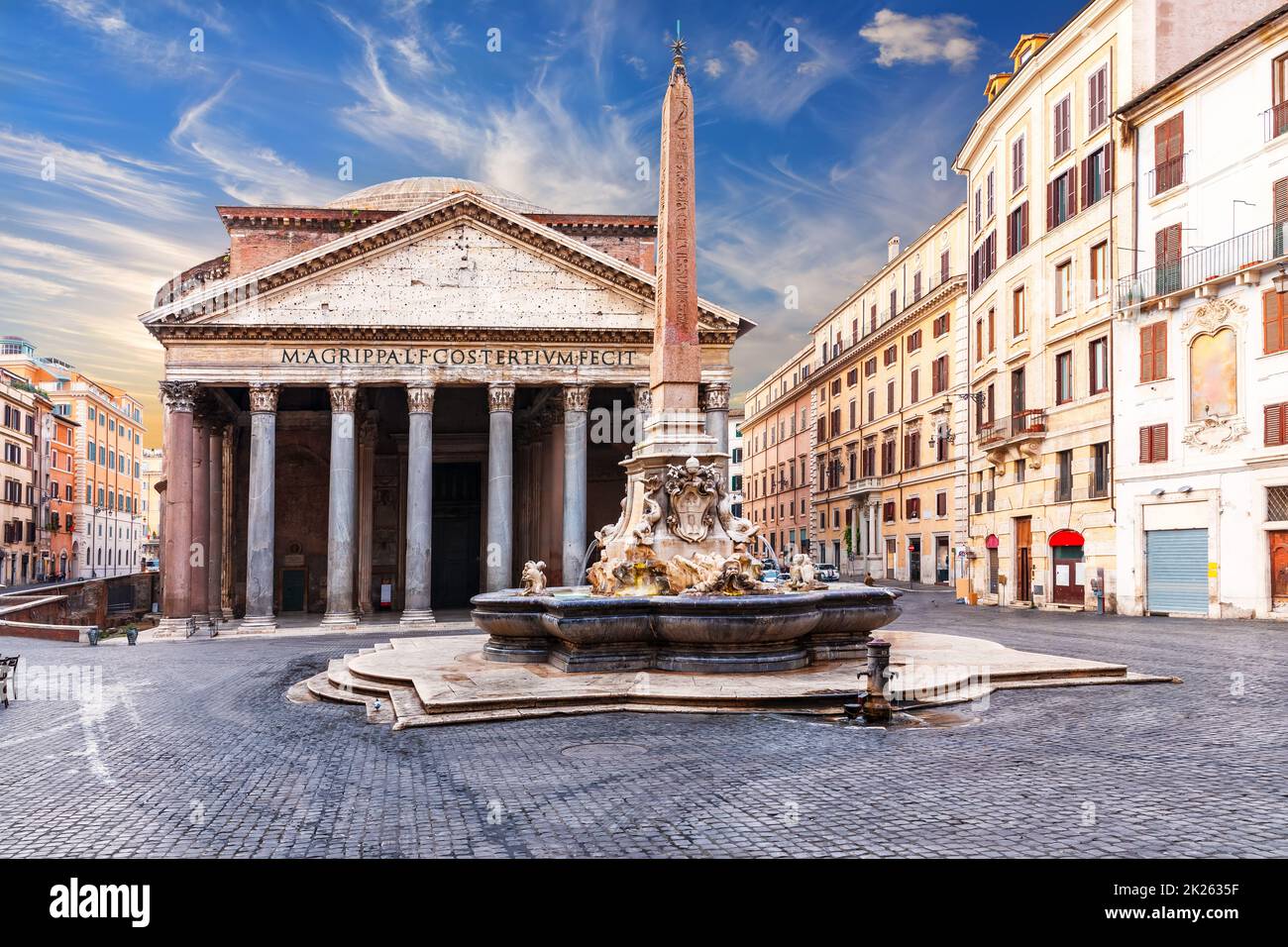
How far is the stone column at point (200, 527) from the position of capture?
2981 cm

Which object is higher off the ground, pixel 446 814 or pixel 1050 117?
pixel 1050 117

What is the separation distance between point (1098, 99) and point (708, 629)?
23.7 m

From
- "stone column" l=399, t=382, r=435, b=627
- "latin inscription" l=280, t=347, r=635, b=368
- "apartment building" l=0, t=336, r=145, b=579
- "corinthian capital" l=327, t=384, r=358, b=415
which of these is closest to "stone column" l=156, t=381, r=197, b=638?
"latin inscription" l=280, t=347, r=635, b=368

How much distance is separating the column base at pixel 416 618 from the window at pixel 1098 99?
23200 mm

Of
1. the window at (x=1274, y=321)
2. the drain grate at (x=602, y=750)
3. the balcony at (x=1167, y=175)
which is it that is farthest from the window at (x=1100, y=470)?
the drain grate at (x=602, y=750)

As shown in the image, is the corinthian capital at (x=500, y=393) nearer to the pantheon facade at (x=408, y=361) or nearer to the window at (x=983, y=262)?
the pantheon facade at (x=408, y=361)

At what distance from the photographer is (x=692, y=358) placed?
46.8 ft

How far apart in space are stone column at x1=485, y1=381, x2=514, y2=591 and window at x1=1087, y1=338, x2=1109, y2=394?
16586 millimetres

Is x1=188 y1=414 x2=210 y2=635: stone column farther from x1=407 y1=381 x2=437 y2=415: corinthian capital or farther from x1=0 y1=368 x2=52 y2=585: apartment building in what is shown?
x1=0 y1=368 x2=52 y2=585: apartment building

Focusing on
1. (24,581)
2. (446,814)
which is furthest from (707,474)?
(24,581)

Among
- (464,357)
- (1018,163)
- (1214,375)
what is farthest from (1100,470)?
(464,357)
